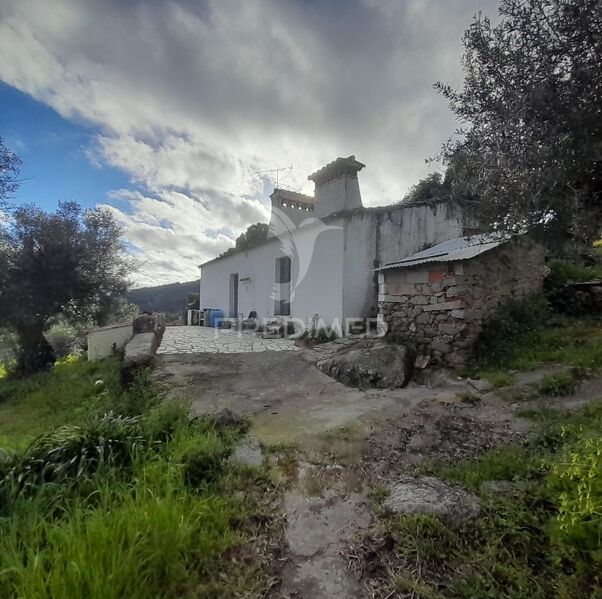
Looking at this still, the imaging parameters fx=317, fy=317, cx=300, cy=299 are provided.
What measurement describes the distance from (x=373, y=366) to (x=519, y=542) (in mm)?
3645

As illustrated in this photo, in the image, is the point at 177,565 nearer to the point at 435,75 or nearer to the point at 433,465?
the point at 433,465

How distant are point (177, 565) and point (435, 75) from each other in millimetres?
5287

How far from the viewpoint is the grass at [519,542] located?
59.1 inches

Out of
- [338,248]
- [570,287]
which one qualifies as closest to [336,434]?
[338,248]

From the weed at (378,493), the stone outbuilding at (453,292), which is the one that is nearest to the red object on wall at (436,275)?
the stone outbuilding at (453,292)

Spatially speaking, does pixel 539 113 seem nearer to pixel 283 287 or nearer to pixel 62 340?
pixel 283 287

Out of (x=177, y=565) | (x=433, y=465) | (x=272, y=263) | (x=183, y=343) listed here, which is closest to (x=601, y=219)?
(x=433, y=465)

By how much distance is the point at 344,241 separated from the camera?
8547mm

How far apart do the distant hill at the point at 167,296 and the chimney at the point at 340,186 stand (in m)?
16.9

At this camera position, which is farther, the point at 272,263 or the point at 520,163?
the point at 272,263

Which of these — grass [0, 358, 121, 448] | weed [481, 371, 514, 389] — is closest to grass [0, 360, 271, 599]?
grass [0, 358, 121, 448]

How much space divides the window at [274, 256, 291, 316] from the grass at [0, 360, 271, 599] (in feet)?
26.9

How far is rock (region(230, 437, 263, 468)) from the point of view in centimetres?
271

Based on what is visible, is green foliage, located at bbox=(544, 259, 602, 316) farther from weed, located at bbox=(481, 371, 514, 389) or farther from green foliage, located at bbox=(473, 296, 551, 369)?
weed, located at bbox=(481, 371, 514, 389)
